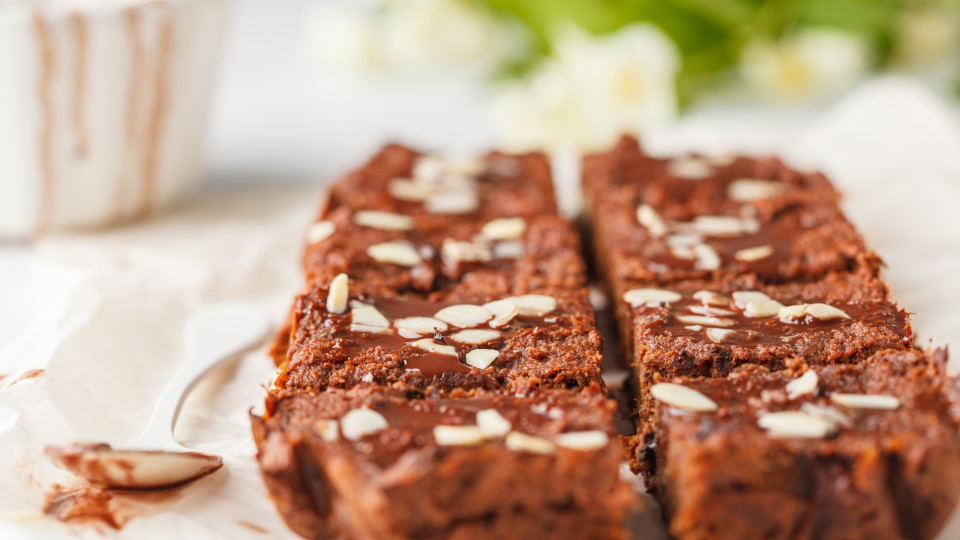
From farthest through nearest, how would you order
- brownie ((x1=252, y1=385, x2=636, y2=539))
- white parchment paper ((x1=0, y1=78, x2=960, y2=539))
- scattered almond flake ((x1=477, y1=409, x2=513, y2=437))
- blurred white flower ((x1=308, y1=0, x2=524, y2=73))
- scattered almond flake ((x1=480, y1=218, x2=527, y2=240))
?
blurred white flower ((x1=308, y1=0, x2=524, y2=73)) → scattered almond flake ((x1=480, y1=218, x2=527, y2=240)) → white parchment paper ((x1=0, y1=78, x2=960, y2=539)) → scattered almond flake ((x1=477, y1=409, x2=513, y2=437)) → brownie ((x1=252, y1=385, x2=636, y2=539))

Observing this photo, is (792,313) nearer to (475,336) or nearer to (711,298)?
(711,298)

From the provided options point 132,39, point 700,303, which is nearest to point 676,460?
point 700,303

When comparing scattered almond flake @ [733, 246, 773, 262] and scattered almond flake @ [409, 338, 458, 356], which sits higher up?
scattered almond flake @ [733, 246, 773, 262]

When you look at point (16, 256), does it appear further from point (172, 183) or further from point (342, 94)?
point (342, 94)

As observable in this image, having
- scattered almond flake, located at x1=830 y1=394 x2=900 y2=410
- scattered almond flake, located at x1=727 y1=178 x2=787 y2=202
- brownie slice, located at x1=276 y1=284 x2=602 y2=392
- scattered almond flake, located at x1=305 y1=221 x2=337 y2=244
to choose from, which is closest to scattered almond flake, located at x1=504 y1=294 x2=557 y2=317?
brownie slice, located at x1=276 y1=284 x2=602 y2=392

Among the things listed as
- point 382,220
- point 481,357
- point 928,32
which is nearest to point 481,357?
point 481,357

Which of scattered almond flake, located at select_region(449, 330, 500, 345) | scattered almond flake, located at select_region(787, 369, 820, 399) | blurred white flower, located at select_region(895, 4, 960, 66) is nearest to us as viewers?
scattered almond flake, located at select_region(787, 369, 820, 399)

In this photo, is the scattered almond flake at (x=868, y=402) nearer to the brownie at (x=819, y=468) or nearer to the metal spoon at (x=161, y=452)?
the brownie at (x=819, y=468)

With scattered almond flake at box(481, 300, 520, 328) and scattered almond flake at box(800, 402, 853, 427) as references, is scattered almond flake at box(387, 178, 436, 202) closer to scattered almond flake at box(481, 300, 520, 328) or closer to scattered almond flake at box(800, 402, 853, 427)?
scattered almond flake at box(481, 300, 520, 328)
